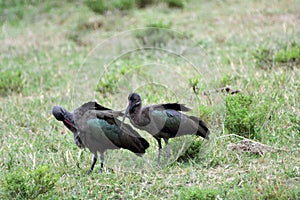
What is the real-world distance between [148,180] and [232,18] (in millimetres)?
6666

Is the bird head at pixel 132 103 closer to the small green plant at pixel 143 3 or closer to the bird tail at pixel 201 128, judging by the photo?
the bird tail at pixel 201 128

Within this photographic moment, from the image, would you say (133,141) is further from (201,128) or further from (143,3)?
(143,3)

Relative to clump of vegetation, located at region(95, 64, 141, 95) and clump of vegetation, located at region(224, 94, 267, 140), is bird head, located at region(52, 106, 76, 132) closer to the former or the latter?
clump of vegetation, located at region(224, 94, 267, 140)

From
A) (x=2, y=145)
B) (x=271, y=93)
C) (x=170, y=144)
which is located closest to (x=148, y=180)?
(x=170, y=144)

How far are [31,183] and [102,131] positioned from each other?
85 centimetres

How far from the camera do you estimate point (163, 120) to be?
533 cm

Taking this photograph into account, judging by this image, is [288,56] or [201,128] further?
[288,56]

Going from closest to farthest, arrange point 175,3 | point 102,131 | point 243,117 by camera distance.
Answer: point 102,131, point 243,117, point 175,3

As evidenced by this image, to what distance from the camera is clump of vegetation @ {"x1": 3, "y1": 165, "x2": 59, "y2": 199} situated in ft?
15.5

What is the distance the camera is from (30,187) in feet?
15.5

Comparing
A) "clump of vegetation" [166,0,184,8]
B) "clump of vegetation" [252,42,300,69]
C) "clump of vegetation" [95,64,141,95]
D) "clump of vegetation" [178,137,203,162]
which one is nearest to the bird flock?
"clump of vegetation" [178,137,203,162]

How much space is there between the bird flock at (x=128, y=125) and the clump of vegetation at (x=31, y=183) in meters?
0.63

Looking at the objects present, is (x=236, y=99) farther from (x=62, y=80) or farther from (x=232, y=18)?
(x=232, y=18)

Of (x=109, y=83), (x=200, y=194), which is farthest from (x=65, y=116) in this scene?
(x=109, y=83)
